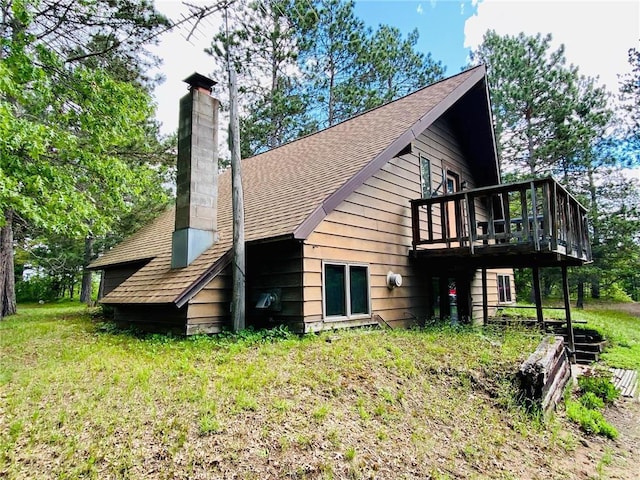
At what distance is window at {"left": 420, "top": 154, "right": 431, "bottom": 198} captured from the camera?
9.77 meters

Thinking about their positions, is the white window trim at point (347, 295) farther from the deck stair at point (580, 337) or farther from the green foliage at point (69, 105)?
the green foliage at point (69, 105)

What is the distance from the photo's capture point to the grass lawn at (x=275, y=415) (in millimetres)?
2750

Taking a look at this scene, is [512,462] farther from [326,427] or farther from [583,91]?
[583,91]

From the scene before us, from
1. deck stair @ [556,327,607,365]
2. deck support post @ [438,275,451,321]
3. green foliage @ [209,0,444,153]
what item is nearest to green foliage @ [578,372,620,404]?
deck stair @ [556,327,607,365]

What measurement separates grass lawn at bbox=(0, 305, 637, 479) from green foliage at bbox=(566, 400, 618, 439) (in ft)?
0.73

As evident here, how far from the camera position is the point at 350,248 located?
23.6 ft

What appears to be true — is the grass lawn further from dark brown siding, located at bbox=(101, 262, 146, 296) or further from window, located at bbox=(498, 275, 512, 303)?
window, located at bbox=(498, 275, 512, 303)

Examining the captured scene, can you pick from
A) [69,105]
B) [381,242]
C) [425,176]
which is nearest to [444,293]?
[381,242]

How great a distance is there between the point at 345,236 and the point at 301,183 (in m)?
1.85

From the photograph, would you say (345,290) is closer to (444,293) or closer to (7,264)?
(444,293)

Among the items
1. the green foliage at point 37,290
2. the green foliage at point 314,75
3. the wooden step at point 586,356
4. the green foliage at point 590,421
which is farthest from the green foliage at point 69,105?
the green foliage at point 37,290

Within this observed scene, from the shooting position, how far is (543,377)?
4.33 m

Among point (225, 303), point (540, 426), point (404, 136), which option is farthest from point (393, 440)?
point (404, 136)

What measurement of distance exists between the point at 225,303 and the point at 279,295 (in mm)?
971
